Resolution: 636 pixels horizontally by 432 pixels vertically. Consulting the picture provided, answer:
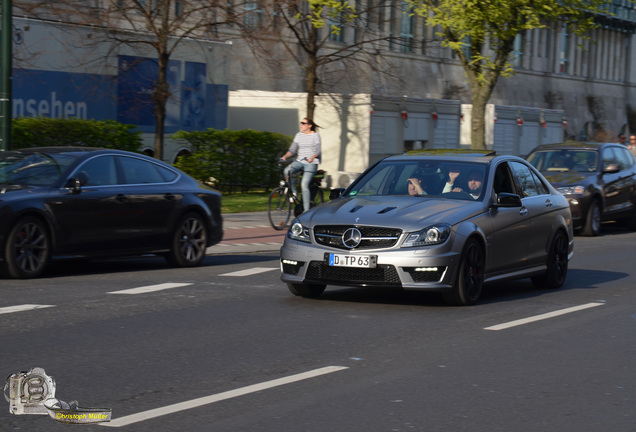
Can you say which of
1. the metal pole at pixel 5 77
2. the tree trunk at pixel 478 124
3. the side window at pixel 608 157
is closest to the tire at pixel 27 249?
the metal pole at pixel 5 77

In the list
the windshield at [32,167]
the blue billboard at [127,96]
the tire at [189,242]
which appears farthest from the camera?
the blue billboard at [127,96]

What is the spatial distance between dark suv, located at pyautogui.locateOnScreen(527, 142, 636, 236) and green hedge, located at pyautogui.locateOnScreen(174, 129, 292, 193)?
26.8 feet

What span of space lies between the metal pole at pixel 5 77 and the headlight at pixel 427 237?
7092mm

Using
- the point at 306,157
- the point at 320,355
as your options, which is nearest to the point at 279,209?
the point at 306,157

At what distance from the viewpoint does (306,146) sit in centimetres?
1894

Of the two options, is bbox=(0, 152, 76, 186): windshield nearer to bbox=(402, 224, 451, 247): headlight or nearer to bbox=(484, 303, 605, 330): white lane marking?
bbox=(402, 224, 451, 247): headlight

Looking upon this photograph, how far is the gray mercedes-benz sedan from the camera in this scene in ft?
31.4

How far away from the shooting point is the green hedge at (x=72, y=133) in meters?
21.6

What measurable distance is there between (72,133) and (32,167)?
35.4 ft

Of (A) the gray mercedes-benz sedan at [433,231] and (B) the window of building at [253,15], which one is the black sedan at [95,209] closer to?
(A) the gray mercedes-benz sedan at [433,231]

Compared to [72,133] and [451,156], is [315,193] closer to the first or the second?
[72,133]

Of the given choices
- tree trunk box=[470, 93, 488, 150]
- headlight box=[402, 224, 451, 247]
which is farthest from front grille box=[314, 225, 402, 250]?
tree trunk box=[470, 93, 488, 150]

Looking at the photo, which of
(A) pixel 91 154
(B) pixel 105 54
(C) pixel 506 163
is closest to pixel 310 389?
(C) pixel 506 163

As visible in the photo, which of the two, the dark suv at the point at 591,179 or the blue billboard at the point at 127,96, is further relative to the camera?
the blue billboard at the point at 127,96
